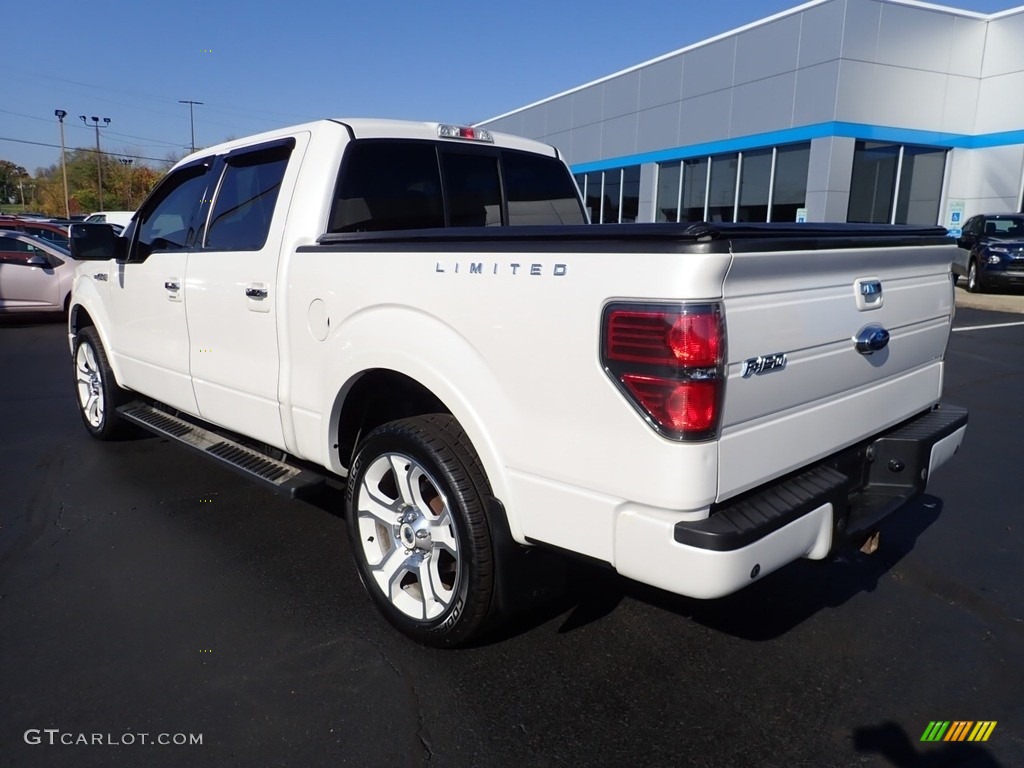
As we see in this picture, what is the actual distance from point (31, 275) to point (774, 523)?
574 inches

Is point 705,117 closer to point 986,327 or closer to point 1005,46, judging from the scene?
point 1005,46

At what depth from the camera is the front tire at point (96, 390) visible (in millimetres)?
5547

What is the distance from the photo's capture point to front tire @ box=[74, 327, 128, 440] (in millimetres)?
5547

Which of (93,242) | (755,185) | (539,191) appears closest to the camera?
(539,191)

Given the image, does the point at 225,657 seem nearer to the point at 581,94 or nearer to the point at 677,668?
the point at 677,668

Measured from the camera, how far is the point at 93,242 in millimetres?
4883

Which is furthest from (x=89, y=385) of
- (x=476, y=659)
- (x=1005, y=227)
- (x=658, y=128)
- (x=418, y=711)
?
(x=658, y=128)

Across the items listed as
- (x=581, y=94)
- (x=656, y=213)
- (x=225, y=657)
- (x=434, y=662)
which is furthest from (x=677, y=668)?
(x=581, y=94)

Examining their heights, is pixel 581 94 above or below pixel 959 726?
above

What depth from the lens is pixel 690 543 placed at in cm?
224

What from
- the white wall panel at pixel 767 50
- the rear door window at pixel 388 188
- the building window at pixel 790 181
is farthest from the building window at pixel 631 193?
the rear door window at pixel 388 188

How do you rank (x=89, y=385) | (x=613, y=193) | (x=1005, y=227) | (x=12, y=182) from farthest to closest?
1. (x=12, y=182)
2. (x=613, y=193)
3. (x=1005, y=227)
4. (x=89, y=385)

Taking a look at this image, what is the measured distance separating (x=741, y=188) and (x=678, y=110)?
11.9 ft

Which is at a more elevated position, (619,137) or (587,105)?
(587,105)
